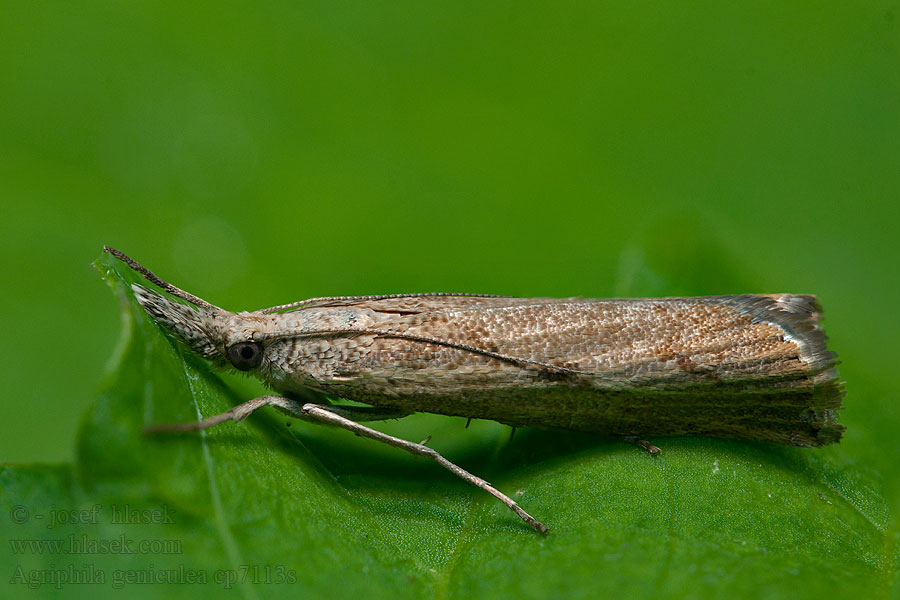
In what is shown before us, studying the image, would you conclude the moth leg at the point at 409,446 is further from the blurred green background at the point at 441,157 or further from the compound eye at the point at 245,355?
the blurred green background at the point at 441,157

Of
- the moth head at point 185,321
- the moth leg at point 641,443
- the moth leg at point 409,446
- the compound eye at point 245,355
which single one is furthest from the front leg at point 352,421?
the moth leg at point 641,443

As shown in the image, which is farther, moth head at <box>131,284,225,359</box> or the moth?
the moth

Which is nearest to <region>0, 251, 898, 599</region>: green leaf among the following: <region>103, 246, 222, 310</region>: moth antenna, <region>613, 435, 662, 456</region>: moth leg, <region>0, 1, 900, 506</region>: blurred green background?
<region>613, 435, 662, 456</region>: moth leg

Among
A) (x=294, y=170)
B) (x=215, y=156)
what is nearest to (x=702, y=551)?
(x=294, y=170)

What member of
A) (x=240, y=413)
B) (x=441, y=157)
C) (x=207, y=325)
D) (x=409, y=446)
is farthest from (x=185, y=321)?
(x=441, y=157)

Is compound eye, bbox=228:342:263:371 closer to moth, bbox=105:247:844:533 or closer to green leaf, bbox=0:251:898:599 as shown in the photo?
moth, bbox=105:247:844:533

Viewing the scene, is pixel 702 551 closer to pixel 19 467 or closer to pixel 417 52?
pixel 19 467
